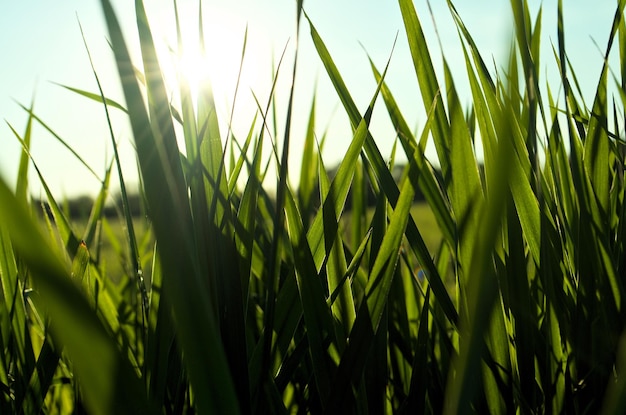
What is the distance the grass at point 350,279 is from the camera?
0.12m

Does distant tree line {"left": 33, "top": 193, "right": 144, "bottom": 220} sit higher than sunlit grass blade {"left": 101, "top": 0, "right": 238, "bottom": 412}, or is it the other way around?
distant tree line {"left": 33, "top": 193, "right": 144, "bottom": 220}

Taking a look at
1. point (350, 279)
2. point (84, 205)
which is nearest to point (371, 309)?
point (350, 279)

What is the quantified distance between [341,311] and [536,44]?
0.26m

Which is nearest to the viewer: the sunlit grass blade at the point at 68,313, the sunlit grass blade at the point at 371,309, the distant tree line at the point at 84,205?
the sunlit grass blade at the point at 68,313

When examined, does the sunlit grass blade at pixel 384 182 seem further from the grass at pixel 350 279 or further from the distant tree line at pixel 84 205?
the distant tree line at pixel 84 205

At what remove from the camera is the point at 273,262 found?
22 cm

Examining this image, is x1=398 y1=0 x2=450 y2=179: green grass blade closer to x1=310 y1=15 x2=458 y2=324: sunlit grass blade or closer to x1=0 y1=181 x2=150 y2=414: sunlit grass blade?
x1=310 y1=15 x2=458 y2=324: sunlit grass blade

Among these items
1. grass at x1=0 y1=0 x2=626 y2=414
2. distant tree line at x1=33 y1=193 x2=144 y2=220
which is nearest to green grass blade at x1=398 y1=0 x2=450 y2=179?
grass at x1=0 y1=0 x2=626 y2=414

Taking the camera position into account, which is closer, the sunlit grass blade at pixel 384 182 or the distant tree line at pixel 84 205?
the sunlit grass blade at pixel 384 182

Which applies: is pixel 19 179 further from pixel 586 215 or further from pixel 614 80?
pixel 614 80

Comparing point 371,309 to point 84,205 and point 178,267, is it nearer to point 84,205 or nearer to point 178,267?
point 178,267

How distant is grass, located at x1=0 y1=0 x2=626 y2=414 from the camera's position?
0.12 metres

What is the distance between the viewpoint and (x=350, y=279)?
0.98ft

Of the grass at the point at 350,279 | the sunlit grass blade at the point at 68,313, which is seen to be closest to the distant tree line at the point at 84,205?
the grass at the point at 350,279
